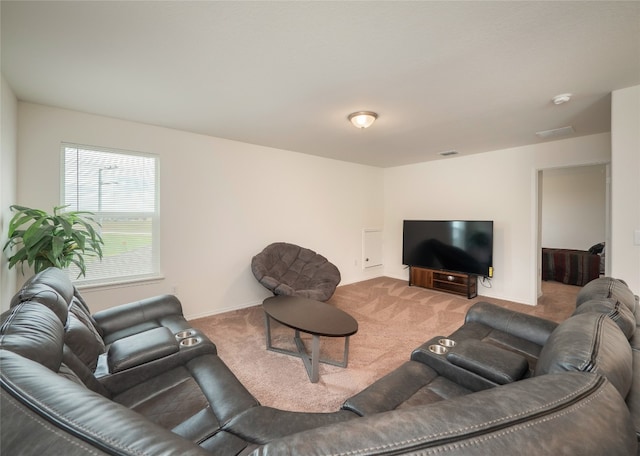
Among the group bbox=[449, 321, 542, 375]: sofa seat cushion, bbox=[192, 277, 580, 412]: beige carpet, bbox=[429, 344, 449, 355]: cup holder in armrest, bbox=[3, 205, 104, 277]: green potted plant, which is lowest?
bbox=[192, 277, 580, 412]: beige carpet

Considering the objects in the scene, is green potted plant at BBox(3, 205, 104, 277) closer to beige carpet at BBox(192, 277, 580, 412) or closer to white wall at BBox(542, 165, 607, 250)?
beige carpet at BBox(192, 277, 580, 412)

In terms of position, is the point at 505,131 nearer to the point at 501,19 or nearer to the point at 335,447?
the point at 501,19

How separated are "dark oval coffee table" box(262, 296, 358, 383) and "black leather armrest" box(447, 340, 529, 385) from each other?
34.5 inches

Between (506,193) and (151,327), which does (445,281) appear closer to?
(506,193)

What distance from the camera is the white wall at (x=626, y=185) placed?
2.16m

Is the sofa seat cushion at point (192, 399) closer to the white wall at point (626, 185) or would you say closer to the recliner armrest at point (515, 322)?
the recliner armrest at point (515, 322)

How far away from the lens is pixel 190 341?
1.76m

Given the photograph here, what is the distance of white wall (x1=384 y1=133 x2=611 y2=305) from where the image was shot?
12.4 feet

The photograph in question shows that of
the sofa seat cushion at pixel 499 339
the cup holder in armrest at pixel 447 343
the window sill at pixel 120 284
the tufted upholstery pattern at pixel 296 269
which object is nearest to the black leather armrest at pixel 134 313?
the window sill at pixel 120 284

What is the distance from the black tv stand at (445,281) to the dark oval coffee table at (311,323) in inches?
113

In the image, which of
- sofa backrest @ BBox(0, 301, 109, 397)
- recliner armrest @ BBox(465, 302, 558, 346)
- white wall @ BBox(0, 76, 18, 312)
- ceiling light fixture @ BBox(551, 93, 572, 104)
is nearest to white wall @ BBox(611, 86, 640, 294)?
ceiling light fixture @ BBox(551, 93, 572, 104)

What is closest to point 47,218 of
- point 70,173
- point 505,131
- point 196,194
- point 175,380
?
point 70,173

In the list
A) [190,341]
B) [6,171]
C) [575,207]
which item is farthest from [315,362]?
[575,207]

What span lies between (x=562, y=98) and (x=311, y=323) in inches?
118
